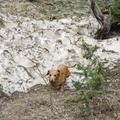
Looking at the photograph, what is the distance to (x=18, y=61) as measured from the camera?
297 inches


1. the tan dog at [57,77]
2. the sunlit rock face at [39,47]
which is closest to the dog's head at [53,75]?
the tan dog at [57,77]

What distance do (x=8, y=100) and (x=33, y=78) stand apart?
179 centimetres

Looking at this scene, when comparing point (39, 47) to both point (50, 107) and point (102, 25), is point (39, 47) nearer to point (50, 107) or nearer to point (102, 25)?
point (102, 25)

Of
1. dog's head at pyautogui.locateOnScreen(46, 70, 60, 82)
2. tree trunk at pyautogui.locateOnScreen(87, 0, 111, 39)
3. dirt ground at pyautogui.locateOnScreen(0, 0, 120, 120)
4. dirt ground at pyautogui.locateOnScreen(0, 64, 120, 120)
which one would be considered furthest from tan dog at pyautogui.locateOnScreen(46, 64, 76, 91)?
tree trunk at pyautogui.locateOnScreen(87, 0, 111, 39)

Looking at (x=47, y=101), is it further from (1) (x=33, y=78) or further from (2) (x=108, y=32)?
(2) (x=108, y=32)

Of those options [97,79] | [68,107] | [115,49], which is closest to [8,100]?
[68,107]

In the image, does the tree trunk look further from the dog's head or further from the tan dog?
the dog's head

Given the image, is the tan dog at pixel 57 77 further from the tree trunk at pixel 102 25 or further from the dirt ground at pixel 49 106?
the tree trunk at pixel 102 25

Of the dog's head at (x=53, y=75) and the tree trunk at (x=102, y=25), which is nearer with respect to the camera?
the dog's head at (x=53, y=75)

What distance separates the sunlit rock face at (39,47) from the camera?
22.3ft

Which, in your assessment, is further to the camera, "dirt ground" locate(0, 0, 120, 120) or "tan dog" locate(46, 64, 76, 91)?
"tan dog" locate(46, 64, 76, 91)

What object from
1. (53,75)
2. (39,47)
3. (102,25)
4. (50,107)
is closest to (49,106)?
(50,107)

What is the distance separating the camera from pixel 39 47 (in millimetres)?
8484

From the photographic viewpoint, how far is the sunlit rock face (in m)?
6.79
